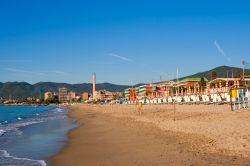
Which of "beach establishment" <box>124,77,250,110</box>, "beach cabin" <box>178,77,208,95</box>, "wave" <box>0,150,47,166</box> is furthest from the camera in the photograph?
"beach cabin" <box>178,77,208,95</box>

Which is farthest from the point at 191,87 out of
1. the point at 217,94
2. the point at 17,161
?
the point at 17,161

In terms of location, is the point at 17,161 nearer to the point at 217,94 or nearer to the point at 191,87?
the point at 217,94

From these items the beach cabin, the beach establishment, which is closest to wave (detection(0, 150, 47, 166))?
the beach establishment

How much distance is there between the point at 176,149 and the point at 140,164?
87.6 inches

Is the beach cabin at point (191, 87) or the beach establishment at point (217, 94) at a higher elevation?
the beach cabin at point (191, 87)

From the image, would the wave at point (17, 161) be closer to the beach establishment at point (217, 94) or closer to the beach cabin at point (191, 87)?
the beach establishment at point (217, 94)

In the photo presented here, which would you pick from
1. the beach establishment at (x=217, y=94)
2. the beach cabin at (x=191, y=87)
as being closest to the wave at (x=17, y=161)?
the beach establishment at (x=217, y=94)

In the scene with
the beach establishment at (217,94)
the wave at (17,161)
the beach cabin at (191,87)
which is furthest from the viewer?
the beach cabin at (191,87)

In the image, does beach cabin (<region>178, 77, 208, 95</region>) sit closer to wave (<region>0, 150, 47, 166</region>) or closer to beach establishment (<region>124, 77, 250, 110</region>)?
beach establishment (<region>124, 77, 250, 110</region>)

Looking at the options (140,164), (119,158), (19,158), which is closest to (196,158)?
(140,164)

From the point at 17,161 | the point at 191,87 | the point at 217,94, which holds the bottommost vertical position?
the point at 17,161

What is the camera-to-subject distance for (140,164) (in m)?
9.88

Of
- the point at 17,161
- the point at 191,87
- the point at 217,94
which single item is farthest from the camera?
the point at 191,87

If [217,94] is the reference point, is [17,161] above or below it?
below
